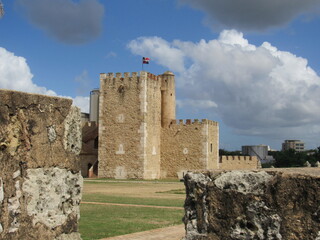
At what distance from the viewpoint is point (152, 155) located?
38594mm

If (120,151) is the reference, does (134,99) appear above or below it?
above

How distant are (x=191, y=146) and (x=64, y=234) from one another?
34.8 meters

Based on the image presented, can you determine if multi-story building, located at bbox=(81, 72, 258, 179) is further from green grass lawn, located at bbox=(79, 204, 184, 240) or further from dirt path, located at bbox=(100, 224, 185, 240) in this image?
dirt path, located at bbox=(100, 224, 185, 240)

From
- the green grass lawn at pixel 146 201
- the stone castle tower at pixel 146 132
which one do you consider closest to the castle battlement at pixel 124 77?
the stone castle tower at pixel 146 132

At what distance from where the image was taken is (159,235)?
9414 mm

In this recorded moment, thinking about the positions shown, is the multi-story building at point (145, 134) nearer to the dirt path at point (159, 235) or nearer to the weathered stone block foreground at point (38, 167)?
the dirt path at point (159, 235)

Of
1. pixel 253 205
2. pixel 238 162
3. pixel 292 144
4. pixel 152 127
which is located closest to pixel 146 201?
pixel 253 205

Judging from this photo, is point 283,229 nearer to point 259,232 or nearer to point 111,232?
point 259,232

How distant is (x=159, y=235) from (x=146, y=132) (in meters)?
28.0

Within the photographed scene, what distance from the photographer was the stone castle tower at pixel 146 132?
37.3m

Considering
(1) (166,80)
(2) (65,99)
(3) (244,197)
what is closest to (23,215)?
(2) (65,99)

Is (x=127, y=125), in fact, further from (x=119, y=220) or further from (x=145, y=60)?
(x=119, y=220)

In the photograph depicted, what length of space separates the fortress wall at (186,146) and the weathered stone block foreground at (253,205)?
1410 inches

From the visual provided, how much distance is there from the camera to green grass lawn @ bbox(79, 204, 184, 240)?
392 inches
